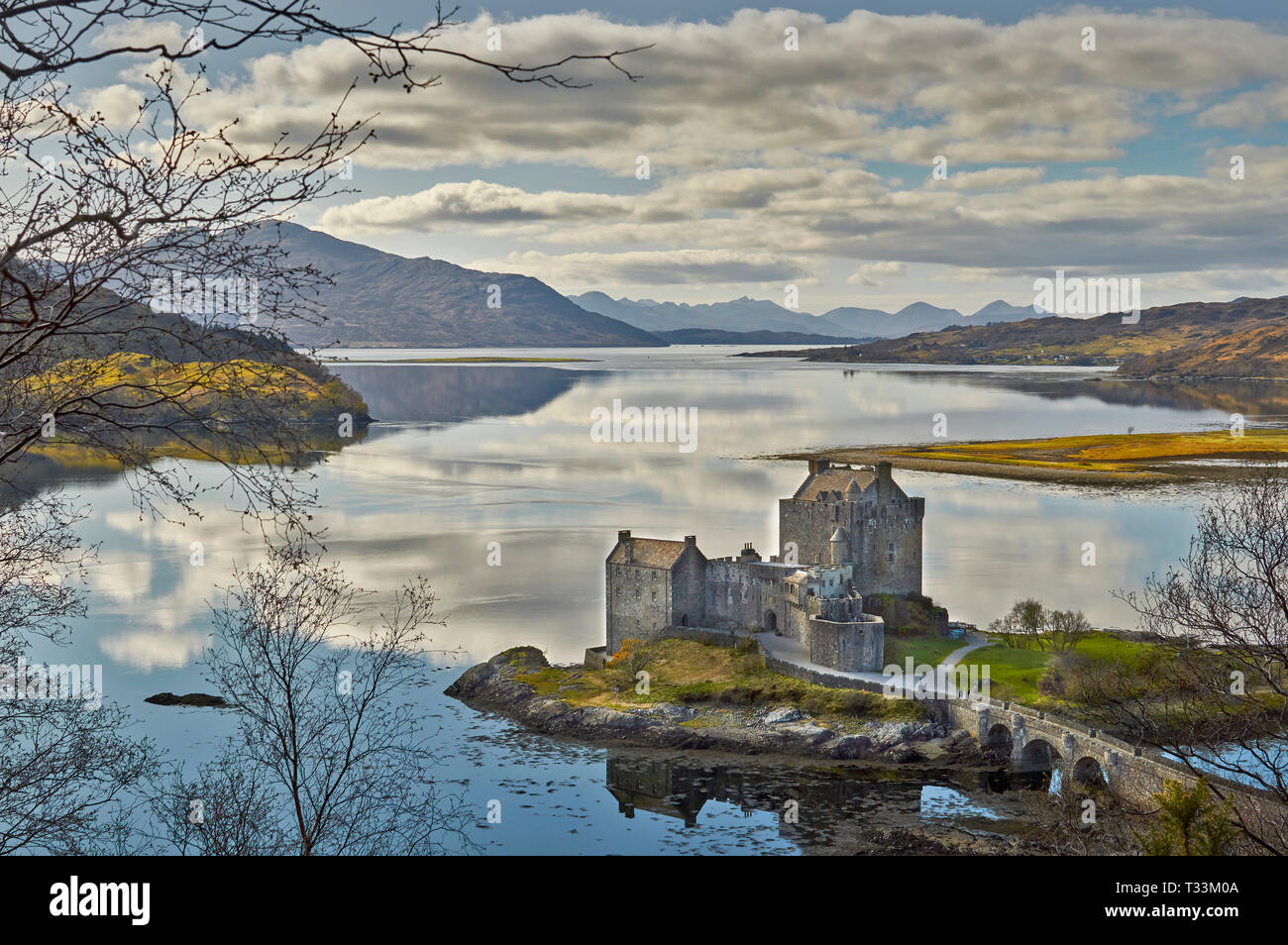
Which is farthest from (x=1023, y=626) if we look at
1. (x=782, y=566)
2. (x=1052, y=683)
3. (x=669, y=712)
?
(x=669, y=712)

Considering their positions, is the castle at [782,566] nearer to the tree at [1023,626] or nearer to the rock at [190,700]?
the tree at [1023,626]

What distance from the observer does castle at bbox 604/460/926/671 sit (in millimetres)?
59219

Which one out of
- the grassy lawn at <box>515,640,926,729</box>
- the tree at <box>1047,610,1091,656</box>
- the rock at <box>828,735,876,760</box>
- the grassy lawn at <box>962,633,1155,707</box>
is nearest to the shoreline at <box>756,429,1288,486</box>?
the tree at <box>1047,610,1091,656</box>

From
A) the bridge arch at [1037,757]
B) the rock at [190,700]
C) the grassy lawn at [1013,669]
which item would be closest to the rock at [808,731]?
the grassy lawn at [1013,669]

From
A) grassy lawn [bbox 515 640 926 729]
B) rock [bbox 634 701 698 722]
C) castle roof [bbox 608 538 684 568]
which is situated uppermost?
castle roof [bbox 608 538 684 568]

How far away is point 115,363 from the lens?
11.0 meters

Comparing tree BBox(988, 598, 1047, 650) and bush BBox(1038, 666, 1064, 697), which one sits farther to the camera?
tree BBox(988, 598, 1047, 650)

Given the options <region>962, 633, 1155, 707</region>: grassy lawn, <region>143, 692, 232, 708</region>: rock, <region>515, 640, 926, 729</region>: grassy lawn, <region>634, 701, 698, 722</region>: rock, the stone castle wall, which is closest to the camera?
<region>515, 640, 926, 729</region>: grassy lawn

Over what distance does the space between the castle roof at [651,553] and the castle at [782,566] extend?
0.06m

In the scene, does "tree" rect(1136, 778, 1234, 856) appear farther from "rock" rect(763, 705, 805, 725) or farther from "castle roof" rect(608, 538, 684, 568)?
"castle roof" rect(608, 538, 684, 568)

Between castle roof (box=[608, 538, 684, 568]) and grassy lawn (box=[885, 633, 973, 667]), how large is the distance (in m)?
12.3

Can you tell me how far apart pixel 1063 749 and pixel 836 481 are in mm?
20561

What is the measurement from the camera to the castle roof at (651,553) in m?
59.7
